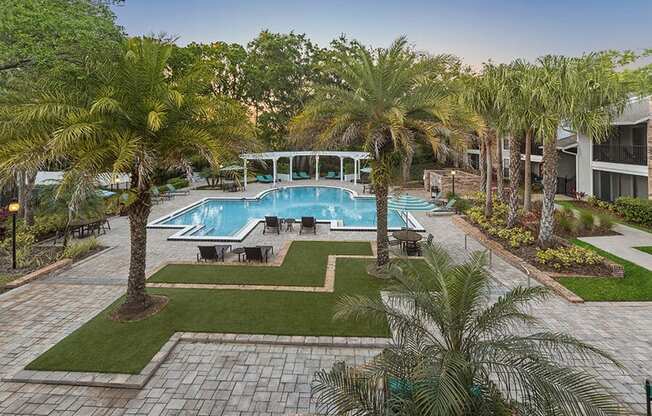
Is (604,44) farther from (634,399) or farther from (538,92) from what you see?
(634,399)

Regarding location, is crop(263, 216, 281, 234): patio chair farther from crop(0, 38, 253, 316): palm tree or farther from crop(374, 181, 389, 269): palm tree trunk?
crop(0, 38, 253, 316): palm tree

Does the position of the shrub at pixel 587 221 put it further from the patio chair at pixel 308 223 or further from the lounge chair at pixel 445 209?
the patio chair at pixel 308 223

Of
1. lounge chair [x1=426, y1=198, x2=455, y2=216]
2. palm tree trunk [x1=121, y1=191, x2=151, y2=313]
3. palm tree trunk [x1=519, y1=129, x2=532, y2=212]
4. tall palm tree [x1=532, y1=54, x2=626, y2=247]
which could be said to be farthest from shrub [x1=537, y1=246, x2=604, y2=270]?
palm tree trunk [x1=121, y1=191, x2=151, y2=313]

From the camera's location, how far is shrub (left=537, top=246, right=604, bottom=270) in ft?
40.4

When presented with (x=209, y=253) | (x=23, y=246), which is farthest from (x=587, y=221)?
(x=23, y=246)

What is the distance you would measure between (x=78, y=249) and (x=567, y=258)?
16.5 m

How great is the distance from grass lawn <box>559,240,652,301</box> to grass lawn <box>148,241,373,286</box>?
261 inches

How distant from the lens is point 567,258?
12.3m

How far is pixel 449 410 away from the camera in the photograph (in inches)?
155

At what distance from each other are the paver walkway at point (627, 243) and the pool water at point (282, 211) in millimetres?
8679

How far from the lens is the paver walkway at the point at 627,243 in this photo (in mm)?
13388

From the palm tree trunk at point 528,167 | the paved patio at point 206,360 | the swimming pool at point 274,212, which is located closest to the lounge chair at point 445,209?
the swimming pool at point 274,212

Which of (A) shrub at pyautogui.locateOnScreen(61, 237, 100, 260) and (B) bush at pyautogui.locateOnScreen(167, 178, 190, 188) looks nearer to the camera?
(A) shrub at pyautogui.locateOnScreen(61, 237, 100, 260)

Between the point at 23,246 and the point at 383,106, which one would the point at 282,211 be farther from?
the point at 383,106
